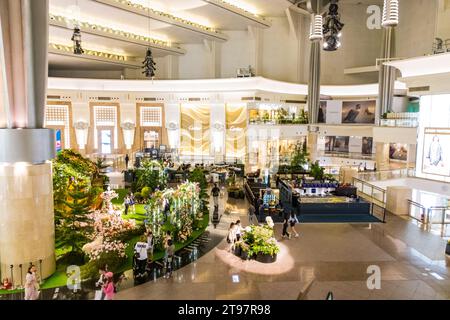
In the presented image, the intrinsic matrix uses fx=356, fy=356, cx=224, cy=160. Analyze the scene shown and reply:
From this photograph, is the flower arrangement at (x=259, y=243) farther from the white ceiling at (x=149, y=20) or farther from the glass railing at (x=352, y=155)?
the glass railing at (x=352, y=155)

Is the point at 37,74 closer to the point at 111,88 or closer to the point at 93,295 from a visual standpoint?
the point at 93,295

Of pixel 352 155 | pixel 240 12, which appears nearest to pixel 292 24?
pixel 240 12

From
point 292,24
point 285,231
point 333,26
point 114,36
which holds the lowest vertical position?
point 285,231

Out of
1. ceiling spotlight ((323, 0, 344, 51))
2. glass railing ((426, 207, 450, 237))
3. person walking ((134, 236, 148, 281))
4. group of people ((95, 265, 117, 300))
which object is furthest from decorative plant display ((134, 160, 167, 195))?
glass railing ((426, 207, 450, 237))

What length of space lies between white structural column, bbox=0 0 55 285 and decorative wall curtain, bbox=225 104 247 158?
1896cm

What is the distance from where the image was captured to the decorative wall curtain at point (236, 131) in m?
26.9

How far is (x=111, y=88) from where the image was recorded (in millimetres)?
27969

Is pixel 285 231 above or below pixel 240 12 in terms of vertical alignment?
below

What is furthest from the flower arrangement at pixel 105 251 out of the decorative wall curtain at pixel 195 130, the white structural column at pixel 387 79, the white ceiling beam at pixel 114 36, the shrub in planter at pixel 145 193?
the white structural column at pixel 387 79

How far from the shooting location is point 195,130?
28703 mm

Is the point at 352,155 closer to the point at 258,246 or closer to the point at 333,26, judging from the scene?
the point at 333,26

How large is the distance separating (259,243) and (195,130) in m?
19.7

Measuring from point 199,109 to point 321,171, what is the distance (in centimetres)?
1212

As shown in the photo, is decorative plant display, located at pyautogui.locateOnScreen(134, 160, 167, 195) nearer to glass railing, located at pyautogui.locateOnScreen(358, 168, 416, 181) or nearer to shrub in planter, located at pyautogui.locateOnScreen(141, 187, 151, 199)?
shrub in planter, located at pyautogui.locateOnScreen(141, 187, 151, 199)
